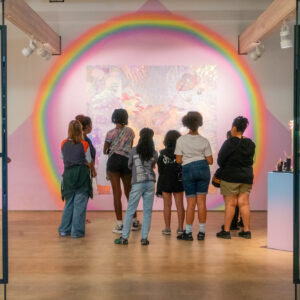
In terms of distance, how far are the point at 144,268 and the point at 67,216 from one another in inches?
75.1

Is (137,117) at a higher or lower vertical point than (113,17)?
lower

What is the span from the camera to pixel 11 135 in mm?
8719

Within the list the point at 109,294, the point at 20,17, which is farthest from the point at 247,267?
the point at 20,17

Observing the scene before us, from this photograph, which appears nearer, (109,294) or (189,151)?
(109,294)

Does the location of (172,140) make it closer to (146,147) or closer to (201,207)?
(146,147)

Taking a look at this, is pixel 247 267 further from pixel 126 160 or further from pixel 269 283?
pixel 126 160

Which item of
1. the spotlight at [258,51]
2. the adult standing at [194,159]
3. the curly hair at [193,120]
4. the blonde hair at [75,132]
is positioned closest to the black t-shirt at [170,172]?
the adult standing at [194,159]

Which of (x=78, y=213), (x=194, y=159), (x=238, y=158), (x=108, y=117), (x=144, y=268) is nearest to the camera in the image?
(x=144, y=268)

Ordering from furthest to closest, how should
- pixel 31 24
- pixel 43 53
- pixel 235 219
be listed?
1. pixel 43 53
2. pixel 31 24
3. pixel 235 219

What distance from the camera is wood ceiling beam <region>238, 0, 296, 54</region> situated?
603cm

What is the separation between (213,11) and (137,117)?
2.18 m

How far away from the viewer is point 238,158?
6.08 m

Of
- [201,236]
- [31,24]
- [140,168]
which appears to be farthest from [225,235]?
[31,24]

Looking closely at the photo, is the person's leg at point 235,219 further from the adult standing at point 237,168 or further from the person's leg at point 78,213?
the person's leg at point 78,213
